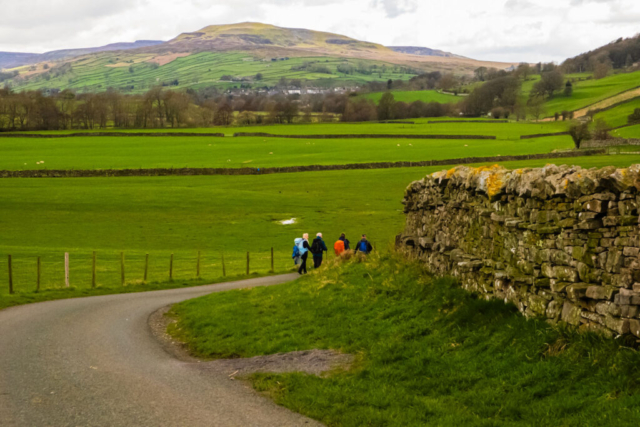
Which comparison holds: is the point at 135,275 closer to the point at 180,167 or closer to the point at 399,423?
the point at 399,423

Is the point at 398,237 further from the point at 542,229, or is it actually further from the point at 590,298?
the point at 590,298

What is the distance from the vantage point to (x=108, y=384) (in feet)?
39.5

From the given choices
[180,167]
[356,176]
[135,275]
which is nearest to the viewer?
[135,275]

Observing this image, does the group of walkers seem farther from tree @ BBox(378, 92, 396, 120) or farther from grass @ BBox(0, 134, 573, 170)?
tree @ BBox(378, 92, 396, 120)

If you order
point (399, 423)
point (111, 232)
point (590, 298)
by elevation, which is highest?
point (590, 298)

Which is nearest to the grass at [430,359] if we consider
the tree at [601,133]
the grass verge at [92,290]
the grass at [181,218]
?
the grass verge at [92,290]

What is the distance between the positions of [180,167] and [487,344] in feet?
275

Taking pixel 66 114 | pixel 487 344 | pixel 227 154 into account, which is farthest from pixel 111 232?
pixel 66 114

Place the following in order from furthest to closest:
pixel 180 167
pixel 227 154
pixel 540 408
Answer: pixel 227 154 < pixel 180 167 < pixel 540 408

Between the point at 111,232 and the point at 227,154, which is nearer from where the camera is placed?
the point at 111,232

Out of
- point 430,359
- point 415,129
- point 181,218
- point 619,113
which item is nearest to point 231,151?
point 415,129

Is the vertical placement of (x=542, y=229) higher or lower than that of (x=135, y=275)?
higher

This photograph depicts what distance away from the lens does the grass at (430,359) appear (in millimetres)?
8164

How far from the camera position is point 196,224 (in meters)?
55.6
